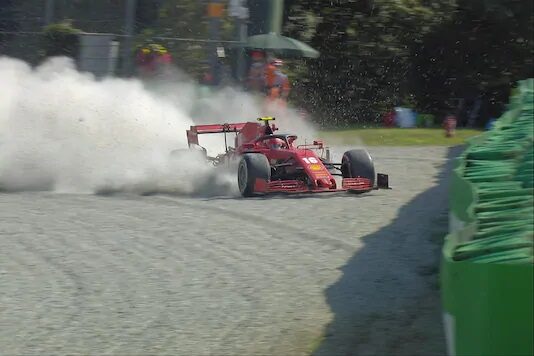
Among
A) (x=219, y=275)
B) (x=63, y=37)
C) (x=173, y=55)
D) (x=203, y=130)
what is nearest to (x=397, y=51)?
(x=173, y=55)

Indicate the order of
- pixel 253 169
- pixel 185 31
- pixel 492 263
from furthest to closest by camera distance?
pixel 185 31
pixel 253 169
pixel 492 263

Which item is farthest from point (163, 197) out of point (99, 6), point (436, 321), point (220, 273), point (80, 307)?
point (99, 6)

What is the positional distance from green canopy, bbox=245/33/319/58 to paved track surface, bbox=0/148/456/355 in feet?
32.9

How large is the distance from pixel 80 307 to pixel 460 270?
3.40 meters

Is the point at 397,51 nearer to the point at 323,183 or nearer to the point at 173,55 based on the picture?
the point at 173,55

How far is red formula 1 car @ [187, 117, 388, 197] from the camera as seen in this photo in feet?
38.5

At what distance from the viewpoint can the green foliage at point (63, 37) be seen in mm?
22297

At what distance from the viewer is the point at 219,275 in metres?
7.80

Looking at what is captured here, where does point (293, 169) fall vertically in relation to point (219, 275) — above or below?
above

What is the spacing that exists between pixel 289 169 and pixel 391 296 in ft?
16.9

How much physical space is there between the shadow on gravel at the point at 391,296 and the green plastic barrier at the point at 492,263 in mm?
651

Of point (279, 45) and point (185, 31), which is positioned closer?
point (185, 31)

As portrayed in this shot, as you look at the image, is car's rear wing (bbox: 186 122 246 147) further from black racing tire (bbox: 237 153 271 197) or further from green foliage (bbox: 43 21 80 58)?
green foliage (bbox: 43 21 80 58)

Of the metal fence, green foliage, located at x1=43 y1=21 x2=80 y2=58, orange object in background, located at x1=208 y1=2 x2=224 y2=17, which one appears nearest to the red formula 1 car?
the metal fence
